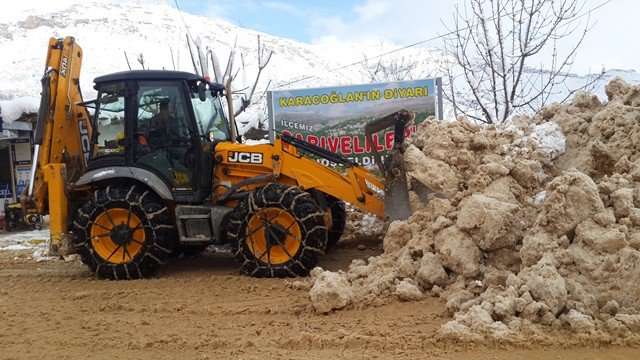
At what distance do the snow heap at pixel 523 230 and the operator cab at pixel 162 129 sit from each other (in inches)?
78.7

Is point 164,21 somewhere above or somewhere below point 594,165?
above

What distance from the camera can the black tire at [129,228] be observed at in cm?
649

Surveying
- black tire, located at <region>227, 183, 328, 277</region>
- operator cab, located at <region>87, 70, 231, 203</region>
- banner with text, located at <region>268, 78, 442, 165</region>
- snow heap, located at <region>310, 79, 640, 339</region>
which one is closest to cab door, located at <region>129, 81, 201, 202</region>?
operator cab, located at <region>87, 70, 231, 203</region>

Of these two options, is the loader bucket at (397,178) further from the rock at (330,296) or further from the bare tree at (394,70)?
the bare tree at (394,70)

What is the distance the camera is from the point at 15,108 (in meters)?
12.4

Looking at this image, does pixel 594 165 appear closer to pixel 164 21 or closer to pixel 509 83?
pixel 509 83

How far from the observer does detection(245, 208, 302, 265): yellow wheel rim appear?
20.2 ft

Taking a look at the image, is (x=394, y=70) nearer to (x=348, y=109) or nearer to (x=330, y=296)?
(x=348, y=109)

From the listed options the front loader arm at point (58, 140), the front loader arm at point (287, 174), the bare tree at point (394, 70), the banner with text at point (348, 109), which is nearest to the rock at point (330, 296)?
the front loader arm at point (287, 174)

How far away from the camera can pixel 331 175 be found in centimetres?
657

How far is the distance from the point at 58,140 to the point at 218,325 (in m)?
3.73

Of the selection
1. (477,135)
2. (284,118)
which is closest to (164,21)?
(284,118)

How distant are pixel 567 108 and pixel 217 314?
4619 mm

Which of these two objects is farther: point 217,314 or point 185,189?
point 185,189
